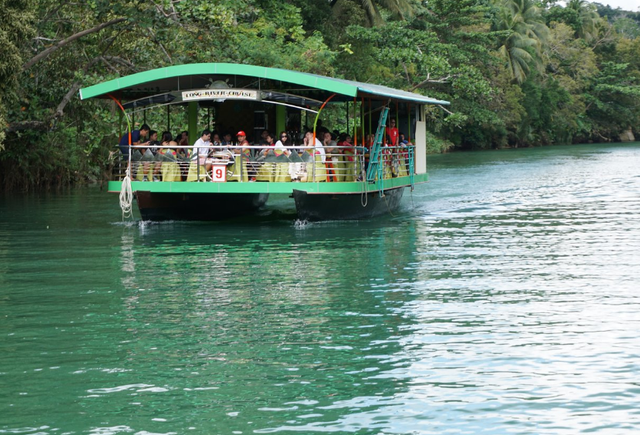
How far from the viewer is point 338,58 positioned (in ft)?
157

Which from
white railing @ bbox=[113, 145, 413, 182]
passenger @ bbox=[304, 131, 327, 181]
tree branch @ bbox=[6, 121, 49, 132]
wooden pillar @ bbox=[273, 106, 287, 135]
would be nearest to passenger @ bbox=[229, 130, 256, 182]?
white railing @ bbox=[113, 145, 413, 182]

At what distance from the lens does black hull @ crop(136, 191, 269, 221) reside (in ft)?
69.6

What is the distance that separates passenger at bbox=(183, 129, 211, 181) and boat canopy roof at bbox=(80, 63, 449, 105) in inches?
47.3

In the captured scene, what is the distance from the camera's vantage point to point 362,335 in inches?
413

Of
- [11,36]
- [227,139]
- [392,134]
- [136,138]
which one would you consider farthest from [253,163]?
[11,36]

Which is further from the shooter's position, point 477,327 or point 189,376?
point 477,327

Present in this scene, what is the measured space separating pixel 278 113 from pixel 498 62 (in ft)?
142

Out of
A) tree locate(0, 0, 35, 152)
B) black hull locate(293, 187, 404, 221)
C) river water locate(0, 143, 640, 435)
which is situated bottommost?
river water locate(0, 143, 640, 435)

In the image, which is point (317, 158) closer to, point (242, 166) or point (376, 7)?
point (242, 166)

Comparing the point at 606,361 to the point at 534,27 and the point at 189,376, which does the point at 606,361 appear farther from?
the point at 534,27

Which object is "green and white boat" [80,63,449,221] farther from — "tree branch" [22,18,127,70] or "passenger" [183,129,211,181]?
"tree branch" [22,18,127,70]

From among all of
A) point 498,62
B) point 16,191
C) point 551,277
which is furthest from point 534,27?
point 551,277

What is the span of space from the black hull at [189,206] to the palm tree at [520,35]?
2019 inches

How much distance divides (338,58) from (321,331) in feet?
125
